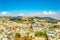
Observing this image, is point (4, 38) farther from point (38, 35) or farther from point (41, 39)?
point (38, 35)

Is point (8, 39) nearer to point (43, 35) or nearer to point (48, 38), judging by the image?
point (48, 38)

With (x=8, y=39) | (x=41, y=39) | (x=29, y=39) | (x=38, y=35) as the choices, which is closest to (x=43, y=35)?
(x=38, y=35)

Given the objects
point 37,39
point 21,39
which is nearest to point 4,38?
point 21,39

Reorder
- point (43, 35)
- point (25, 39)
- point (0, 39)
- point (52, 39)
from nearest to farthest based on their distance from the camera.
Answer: point (0, 39) → point (25, 39) → point (52, 39) → point (43, 35)

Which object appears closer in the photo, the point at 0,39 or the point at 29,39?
the point at 0,39

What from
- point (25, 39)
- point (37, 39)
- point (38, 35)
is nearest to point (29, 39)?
point (25, 39)

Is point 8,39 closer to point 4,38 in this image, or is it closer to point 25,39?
point 4,38

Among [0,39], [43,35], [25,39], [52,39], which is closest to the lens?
[0,39]

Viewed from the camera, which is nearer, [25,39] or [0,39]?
[0,39]

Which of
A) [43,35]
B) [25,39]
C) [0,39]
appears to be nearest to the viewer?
[0,39]
